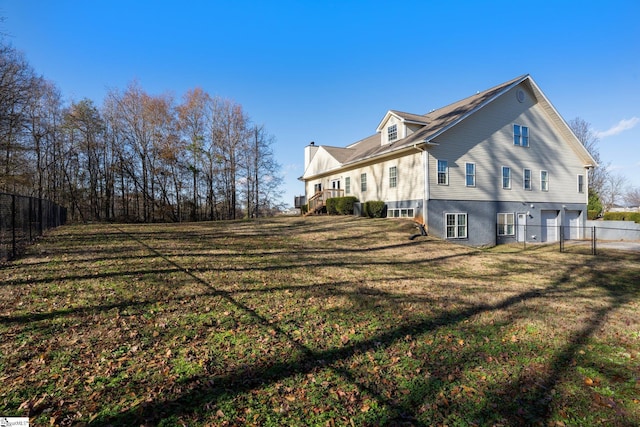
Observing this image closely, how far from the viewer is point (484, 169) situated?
1797 centimetres

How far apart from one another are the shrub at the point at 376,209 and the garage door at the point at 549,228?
1039 cm

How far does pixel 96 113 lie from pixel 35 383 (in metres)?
32.3

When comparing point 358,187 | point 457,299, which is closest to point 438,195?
point 358,187

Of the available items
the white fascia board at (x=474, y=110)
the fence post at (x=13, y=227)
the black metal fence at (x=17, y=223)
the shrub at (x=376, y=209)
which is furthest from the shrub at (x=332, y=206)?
the fence post at (x=13, y=227)

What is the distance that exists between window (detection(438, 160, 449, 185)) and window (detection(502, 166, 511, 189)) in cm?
444

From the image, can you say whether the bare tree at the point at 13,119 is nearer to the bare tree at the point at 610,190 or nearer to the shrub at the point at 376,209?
the shrub at the point at 376,209

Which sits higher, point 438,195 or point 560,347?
point 438,195

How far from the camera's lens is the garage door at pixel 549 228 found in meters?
20.1

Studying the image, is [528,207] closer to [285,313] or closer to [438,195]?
[438,195]

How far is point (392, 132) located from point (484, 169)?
5.74 meters

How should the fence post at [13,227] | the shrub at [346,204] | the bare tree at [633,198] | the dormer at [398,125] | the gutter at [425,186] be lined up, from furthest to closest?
the bare tree at [633,198]
the shrub at [346,204]
the dormer at [398,125]
the gutter at [425,186]
the fence post at [13,227]

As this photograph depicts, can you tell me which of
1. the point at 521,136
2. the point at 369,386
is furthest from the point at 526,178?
the point at 369,386

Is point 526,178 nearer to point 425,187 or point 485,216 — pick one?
point 485,216

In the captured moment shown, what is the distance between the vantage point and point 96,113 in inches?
1107
